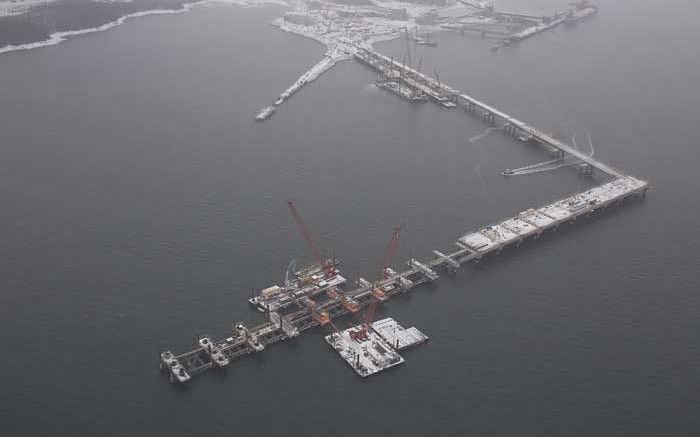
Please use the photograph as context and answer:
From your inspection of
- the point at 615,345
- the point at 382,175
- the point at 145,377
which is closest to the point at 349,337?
the point at 145,377

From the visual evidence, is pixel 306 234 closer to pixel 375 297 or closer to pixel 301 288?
pixel 301 288

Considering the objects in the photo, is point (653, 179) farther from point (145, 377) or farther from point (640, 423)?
point (145, 377)

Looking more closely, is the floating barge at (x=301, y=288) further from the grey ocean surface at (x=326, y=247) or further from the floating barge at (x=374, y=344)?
the floating barge at (x=374, y=344)

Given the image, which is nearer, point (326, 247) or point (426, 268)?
point (426, 268)

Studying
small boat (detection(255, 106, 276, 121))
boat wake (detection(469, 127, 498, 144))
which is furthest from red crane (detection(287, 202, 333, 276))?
boat wake (detection(469, 127, 498, 144))

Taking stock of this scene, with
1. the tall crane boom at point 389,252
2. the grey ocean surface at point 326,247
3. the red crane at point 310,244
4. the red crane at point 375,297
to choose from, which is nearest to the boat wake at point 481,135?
the grey ocean surface at point 326,247

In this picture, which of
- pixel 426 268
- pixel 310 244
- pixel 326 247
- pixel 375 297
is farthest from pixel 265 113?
pixel 375 297

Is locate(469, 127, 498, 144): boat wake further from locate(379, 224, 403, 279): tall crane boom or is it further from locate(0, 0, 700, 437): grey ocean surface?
locate(379, 224, 403, 279): tall crane boom
